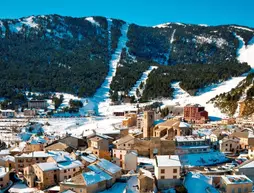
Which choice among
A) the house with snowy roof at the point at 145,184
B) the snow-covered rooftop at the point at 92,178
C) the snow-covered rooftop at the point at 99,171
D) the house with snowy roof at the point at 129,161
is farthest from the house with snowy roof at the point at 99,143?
the house with snowy roof at the point at 145,184

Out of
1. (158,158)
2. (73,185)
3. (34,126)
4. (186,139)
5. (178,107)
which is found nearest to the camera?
(73,185)

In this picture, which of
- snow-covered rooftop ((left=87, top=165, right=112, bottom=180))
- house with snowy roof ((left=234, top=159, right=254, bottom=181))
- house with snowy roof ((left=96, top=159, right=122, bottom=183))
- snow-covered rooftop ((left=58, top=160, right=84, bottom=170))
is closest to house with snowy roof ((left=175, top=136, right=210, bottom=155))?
house with snowy roof ((left=234, top=159, right=254, bottom=181))

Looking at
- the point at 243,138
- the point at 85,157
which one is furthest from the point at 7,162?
the point at 243,138

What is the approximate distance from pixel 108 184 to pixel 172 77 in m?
149

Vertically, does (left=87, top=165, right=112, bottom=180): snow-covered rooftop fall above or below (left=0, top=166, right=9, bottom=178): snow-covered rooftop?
above

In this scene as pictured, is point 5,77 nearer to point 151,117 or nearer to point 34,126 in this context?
point 34,126

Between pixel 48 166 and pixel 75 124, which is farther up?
pixel 48 166

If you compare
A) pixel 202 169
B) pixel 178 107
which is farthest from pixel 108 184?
pixel 178 107

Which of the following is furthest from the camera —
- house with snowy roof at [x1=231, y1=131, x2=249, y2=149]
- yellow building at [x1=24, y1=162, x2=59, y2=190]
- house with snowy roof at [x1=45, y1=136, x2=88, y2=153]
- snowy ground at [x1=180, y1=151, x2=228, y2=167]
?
house with snowy roof at [x1=231, y1=131, x2=249, y2=149]

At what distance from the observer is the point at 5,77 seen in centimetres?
18675

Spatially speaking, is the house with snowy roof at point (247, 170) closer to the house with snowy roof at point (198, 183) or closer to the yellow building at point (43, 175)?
the house with snowy roof at point (198, 183)

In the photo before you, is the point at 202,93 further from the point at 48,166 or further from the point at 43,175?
the point at 43,175

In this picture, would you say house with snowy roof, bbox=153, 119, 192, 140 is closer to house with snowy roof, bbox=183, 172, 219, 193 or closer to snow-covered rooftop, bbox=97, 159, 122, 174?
snow-covered rooftop, bbox=97, 159, 122, 174

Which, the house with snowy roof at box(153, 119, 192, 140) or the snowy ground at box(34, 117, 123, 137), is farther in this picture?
the snowy ground at box(34, 117, 123, 137)
